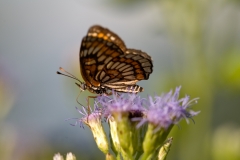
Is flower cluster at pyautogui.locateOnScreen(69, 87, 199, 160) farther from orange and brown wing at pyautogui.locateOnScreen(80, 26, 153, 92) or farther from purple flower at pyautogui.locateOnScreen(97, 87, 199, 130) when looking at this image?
orange and brown wing at pyautogui.locateOnScreen(80, 26, 153, 92)

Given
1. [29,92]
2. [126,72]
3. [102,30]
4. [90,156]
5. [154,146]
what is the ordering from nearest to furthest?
[154,146] < [102,30] < [126,72] < [90,156] < [29,92]

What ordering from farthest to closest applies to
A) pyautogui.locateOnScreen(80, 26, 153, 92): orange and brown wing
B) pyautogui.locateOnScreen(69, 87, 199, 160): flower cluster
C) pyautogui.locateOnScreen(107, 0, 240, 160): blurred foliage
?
1. pyautogui.locateOnScreen(107, 0, 240, 160): blurred foliage
2. pyautogui.locateOnScreen(80, 26, 153, 92): orange and brown wing
3. pyautogui.locateOnScreen(69, 87, 199, 160): flower cluster

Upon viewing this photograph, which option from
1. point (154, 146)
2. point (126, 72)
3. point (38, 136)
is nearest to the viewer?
point (154, 146)

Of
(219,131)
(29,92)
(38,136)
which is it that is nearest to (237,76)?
(219,131)

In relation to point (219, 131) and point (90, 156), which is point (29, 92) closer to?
point (90, 156)

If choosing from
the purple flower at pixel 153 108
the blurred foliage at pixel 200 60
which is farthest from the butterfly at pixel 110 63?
the blurred foliage at pixel 200 60

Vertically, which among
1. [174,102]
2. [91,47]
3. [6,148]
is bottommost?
[6,148]

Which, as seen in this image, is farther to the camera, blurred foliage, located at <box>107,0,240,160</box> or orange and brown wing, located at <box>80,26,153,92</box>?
blurred foliage, located at <box>107,0,240,160</box>

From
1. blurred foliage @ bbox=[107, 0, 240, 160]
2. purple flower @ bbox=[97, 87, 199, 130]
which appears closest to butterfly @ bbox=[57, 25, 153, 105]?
purple flower @ bbox=[97, 87, 199, 130]
